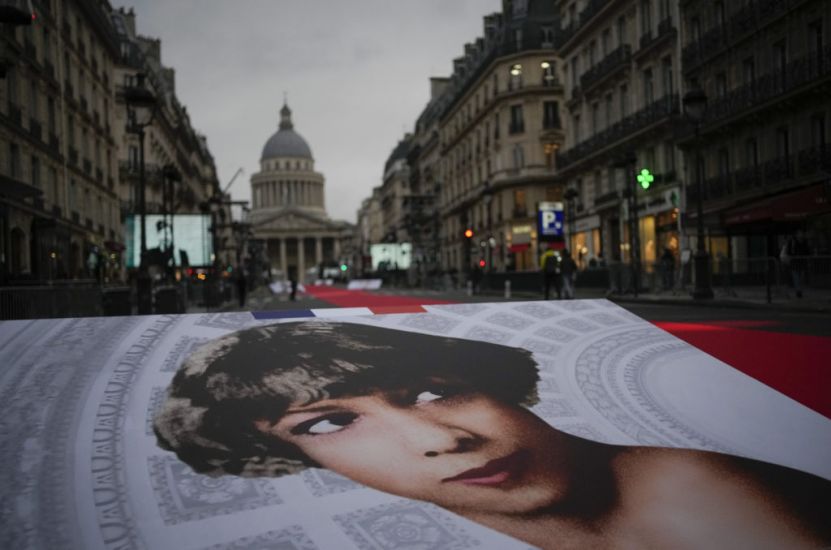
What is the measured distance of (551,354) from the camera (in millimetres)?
3098

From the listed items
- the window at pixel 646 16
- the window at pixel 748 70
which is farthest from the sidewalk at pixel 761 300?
the window at pixel 646 16

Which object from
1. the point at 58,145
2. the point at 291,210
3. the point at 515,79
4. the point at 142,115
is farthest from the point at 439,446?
the point at 291,210

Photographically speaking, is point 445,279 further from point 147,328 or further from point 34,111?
point 147,328

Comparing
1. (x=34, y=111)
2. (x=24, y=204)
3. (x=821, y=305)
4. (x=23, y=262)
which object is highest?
(x=34, y=111)

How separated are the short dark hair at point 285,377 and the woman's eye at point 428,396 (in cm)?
9

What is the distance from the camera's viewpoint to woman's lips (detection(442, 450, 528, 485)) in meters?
2.28

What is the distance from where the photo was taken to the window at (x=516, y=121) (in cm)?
5156

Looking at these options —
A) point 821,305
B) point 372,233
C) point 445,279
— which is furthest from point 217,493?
point 372,233

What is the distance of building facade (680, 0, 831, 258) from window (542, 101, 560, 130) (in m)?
22.4

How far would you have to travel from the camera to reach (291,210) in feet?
513

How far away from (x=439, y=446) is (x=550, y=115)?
50771mm

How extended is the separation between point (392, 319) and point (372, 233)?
135 meters

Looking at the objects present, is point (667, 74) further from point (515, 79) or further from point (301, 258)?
point (301, 258)

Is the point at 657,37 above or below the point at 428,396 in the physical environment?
above
